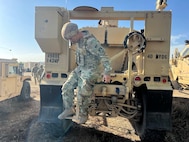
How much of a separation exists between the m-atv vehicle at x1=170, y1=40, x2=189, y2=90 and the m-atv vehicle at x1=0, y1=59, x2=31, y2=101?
316 inches

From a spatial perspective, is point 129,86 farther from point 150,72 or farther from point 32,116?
point 32,116

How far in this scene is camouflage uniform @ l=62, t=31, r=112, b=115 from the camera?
3.46 m

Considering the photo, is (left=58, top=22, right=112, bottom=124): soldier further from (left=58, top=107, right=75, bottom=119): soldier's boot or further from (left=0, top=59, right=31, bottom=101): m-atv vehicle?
(left=0, top=59, right=31, bottom=101): m-atv vehicle

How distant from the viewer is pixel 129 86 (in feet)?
12.8

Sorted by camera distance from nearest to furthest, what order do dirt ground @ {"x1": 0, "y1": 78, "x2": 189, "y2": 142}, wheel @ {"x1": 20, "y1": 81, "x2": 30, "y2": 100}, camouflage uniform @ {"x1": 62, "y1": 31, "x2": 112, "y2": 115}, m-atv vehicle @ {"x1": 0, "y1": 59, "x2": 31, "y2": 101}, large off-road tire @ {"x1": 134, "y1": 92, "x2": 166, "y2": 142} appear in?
camouflage uniform @ {"x1": 62, "y1": 31, "x2": 112, "y2": 115} < large off-road tire @ {"x1": 134, "y1": 92, "x2": 166, "y2": 142} < dirt ground @ {"x1": 0, "y1": 78, "x2": 189, "y2": 142} < m-atv vehicle @ {"x1": 0, "y1": 59, "x2": 31, "y2": 101} < wheel @ {"x1": 20, "y1": 81, "x2": 30, "y2": 100}

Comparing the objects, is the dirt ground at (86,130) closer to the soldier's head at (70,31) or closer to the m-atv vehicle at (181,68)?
Result: the soldier's head at (70,31)

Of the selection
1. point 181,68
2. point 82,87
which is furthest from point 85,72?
point 181,68

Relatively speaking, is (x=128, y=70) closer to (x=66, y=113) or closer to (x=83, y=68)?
(x=83, y=68)

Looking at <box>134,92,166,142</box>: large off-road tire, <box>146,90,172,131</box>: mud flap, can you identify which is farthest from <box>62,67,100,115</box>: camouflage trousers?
<box>134,92,166,142</box>: large off-road tire

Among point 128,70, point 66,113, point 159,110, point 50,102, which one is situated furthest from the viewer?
point 50,102

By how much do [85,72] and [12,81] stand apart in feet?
20.1

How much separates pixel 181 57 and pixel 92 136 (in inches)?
371

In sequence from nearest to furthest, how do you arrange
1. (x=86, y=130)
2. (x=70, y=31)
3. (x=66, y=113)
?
(x=70, y=31), (x=66, y=113), (x=86, y=130)

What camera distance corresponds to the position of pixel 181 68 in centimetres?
1273
